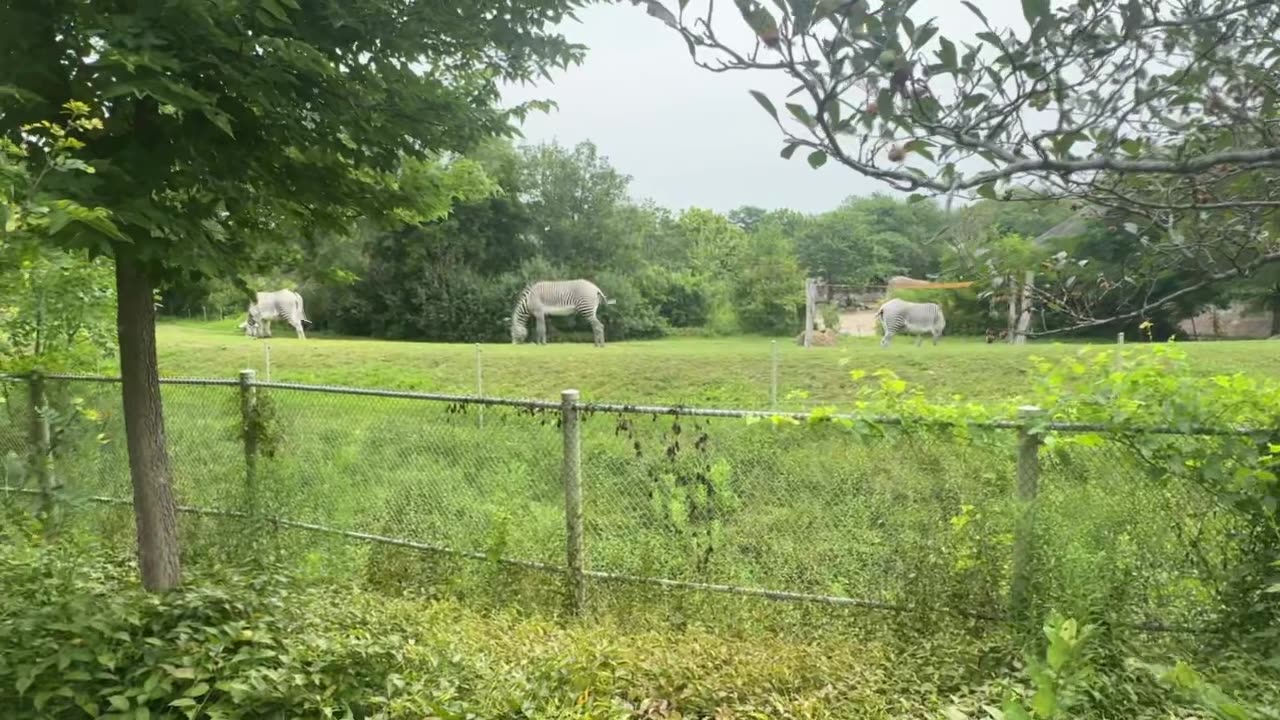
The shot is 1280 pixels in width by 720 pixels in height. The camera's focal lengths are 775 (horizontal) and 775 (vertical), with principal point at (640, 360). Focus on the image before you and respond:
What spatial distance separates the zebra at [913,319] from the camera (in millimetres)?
16703

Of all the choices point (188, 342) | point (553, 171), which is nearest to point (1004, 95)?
point (188, 342)

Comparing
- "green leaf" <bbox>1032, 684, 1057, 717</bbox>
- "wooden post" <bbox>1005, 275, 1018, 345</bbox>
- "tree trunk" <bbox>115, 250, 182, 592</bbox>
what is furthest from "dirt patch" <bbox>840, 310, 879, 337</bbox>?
"green leaf" <bbox>1032, 684, 1057, 717</bbox>

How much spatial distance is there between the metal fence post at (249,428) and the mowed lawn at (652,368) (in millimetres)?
6194

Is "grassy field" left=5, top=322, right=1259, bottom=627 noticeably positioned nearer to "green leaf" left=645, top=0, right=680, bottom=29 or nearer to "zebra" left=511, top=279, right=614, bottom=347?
"green leaf" left=645, top=0, right=680, bottom=29

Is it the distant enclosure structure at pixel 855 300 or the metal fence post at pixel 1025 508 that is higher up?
the distant enclosure structure at pixel 855 300

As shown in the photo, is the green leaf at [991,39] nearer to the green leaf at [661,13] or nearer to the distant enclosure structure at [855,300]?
the green leaf at [661,13]

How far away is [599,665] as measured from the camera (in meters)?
2.82

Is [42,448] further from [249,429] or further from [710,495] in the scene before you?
[710,495]

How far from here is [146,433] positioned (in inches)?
137

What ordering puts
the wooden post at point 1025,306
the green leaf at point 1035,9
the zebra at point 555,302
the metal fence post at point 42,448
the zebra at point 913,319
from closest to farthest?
the green leaf at point 1035,9 → the wooden post at point 1025,306 → the metal fence post at point 42,448 → the zebra at point 913,319 → the zebra at point 555,302

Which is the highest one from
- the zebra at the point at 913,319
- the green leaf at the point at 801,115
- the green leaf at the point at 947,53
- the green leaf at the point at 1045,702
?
the green leaf at the point at 947,53

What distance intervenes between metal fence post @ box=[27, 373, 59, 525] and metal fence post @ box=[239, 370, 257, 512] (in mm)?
970

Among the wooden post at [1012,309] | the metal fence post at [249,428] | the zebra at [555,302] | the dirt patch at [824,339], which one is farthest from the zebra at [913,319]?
the wooden post at [1012,309]

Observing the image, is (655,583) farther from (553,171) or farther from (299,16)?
(553,171)
